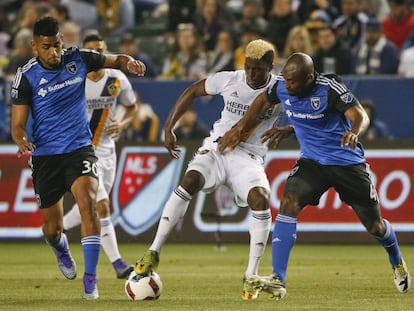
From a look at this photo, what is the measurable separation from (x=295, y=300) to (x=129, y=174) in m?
7.78

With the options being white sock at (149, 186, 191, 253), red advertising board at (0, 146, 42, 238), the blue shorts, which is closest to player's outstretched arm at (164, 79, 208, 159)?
white sock at (149, 186, 191, 253)

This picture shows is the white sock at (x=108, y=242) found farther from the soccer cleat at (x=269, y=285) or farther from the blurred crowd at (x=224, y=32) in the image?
the blurred crowd at (x=224, y=32)

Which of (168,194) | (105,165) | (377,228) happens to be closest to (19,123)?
(105,165)

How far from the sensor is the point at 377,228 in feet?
36.6

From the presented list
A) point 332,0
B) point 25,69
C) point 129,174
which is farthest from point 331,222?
point 25,69

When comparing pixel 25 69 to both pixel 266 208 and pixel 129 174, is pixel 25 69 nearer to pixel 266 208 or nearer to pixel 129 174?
pixel 266 208

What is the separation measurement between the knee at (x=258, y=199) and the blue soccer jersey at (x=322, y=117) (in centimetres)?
52

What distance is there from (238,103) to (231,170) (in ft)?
2.17

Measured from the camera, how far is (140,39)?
2342cm

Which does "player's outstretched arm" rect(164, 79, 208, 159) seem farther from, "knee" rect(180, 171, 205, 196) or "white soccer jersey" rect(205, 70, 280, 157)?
"knee" rect(180, 171, 205, 196)

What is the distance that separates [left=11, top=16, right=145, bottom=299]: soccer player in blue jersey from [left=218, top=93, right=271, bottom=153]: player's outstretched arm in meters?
1.06

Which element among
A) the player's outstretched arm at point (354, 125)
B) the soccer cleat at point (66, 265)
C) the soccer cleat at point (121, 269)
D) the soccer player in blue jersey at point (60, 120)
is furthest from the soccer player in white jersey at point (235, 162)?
the soccer cleat at point (121, 269)

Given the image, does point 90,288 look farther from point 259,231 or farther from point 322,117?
point 322,117

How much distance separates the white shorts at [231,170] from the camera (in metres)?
11.4
